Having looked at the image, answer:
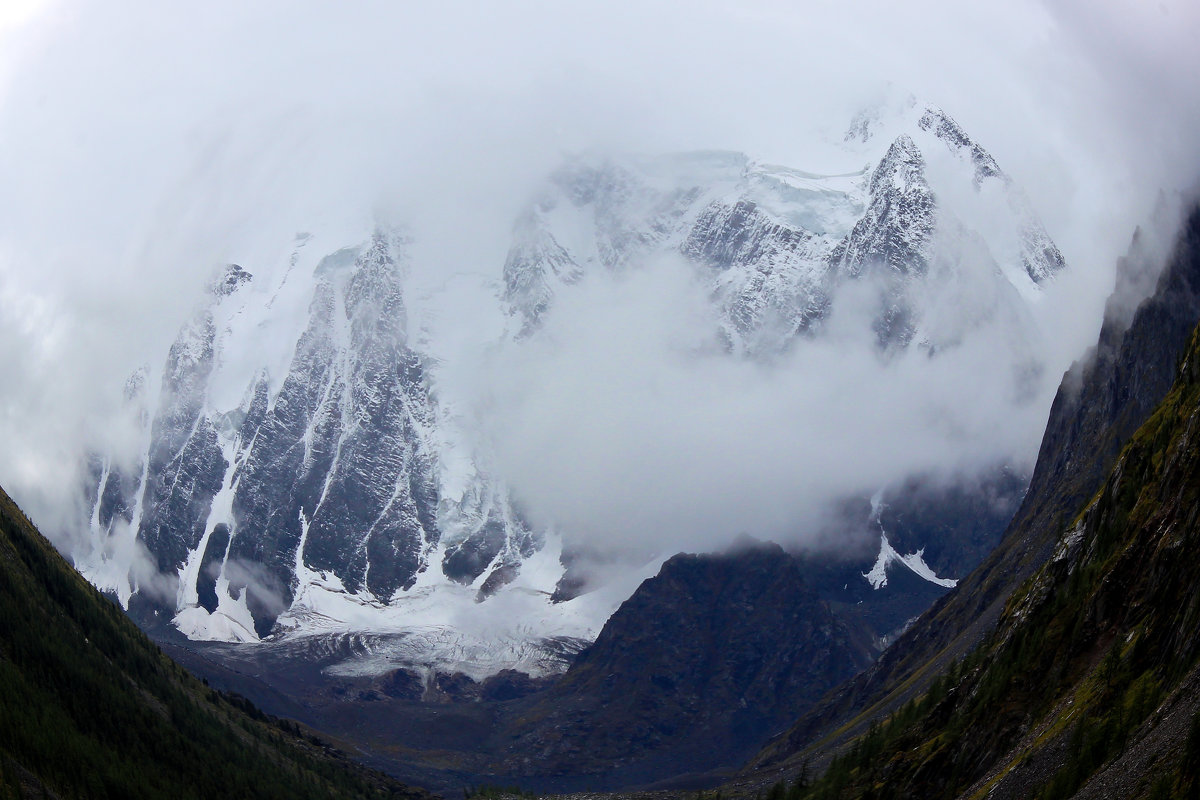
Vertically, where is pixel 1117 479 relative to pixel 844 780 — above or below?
above

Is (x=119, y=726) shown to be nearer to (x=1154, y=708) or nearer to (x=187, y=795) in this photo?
(x=187, y=795)

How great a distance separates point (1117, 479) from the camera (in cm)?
14262

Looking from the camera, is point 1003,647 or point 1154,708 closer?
point 1154,708

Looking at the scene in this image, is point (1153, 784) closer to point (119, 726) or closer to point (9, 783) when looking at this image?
point (9, 783)

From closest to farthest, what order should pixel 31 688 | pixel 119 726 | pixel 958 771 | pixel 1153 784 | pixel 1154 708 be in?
pixel 1153 784 → pixel 1154 708 → pixel 958 771 → pixel 31 688 → pixel 119 726

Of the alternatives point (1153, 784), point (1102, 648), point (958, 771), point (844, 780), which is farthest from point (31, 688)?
point (1153, 784)

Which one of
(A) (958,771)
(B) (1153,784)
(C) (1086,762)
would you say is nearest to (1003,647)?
(A) (958,771)

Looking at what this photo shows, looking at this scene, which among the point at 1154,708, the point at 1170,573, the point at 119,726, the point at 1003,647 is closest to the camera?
the point at 1154,708

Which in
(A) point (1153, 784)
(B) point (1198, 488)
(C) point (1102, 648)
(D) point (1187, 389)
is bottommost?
(A) point (1153, 784)

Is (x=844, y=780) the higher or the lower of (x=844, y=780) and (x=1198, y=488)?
the lower

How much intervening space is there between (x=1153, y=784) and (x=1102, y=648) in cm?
3868

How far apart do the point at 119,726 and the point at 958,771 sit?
10831 cm

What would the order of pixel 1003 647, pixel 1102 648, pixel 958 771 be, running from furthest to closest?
pixel 1003 647
pixel 958 771
pixel 1102 648

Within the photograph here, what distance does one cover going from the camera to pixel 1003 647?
5960 inches
